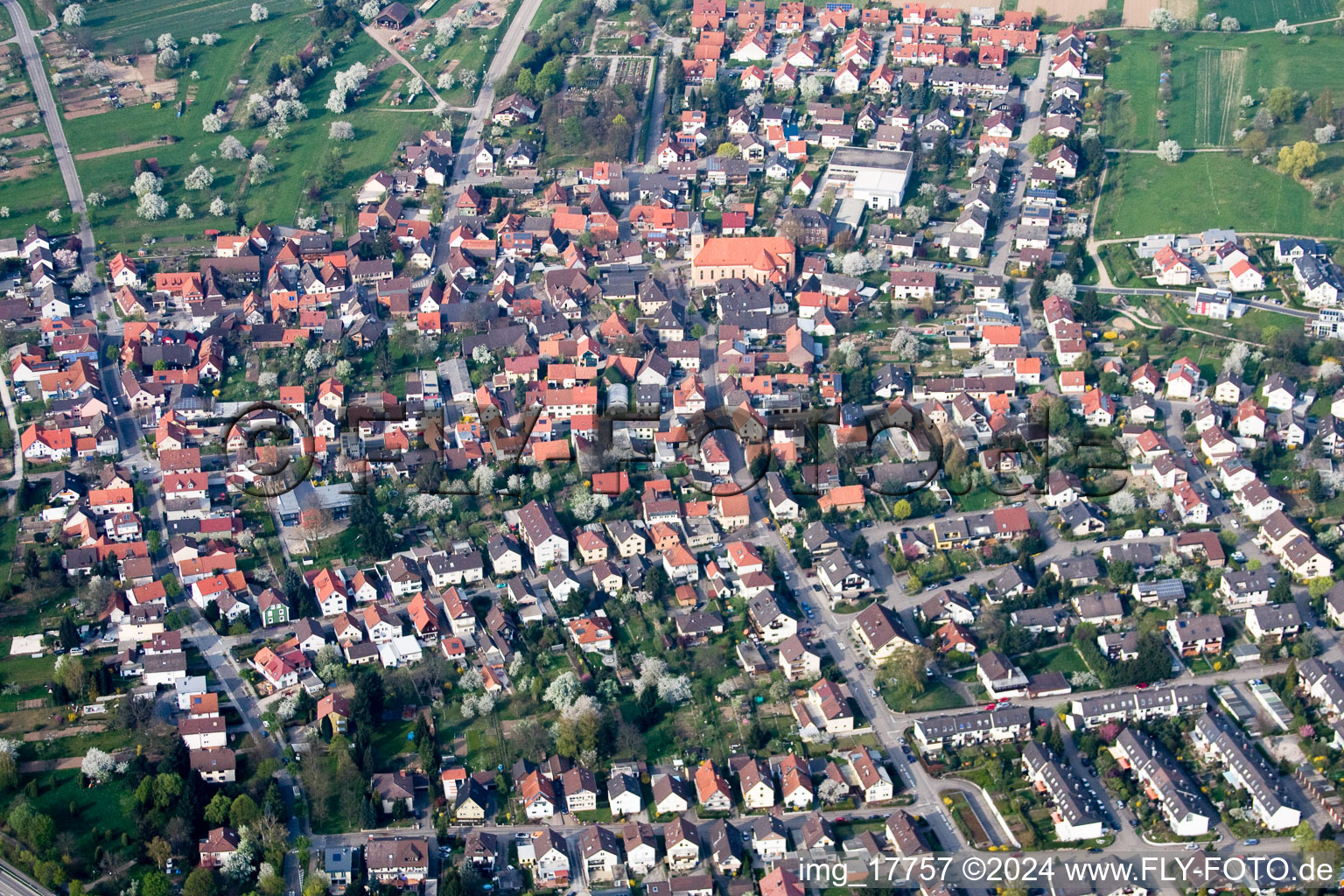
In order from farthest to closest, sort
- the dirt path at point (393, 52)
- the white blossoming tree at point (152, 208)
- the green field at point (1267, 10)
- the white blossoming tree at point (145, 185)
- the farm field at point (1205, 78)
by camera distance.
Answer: the green field at point (1267, 10) → the dirt path at point (393, 52) → the farm field at point (1205, 78) → the white blossoming tree at point (145, 185) → the white blossoming tree at point (152, 208)

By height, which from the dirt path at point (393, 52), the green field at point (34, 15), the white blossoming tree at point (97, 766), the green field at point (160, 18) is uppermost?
the green field at point (34, 15)

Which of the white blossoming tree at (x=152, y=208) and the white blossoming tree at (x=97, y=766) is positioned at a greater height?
the white blossoming tree at (x=152, y=208)

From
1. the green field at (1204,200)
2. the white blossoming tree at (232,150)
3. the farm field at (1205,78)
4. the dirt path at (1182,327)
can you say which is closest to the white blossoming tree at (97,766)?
the white blossoming tree at (232,150)

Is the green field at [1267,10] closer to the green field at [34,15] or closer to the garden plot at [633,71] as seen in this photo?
the garden plot at [633,71]

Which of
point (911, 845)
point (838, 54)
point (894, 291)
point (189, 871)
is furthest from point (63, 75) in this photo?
point (911, 845)

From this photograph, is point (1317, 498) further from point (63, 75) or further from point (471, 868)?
point (63, 75)

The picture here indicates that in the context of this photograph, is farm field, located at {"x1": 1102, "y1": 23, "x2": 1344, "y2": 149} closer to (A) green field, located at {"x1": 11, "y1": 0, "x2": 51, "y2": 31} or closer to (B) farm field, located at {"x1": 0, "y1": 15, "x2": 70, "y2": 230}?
(B) farm field, located at {"x1": 0, "y1": 15, "x2": 70, "y2": 230}

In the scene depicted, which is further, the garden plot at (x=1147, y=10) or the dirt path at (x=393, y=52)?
the garden plot at (x=1147, y=10)

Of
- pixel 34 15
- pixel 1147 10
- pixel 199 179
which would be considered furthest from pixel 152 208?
pixel 1147 10
